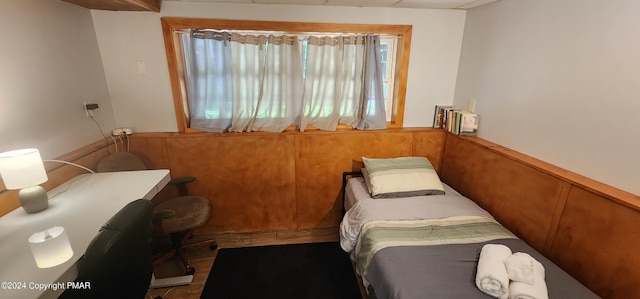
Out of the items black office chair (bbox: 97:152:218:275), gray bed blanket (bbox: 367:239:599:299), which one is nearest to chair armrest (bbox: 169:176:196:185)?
black office chair (bbox: 97:152:218:275)

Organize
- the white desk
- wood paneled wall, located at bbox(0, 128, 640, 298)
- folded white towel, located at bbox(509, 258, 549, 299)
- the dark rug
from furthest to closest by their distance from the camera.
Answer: the dark rug → wood paneled wall, located at bbox(0, 128, 640, 298) → folded white towel, located at bbox(509, 258, 549, 299) → the white desk

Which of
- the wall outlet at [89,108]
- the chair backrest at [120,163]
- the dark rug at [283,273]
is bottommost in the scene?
the dark rug at [283,273]

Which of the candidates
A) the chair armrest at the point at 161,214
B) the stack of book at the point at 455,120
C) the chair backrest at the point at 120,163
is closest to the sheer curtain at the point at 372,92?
the stack of book at the point at 455,120

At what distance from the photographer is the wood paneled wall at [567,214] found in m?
1.18

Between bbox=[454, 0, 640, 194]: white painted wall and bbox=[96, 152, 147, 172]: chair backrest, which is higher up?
bbox=[454, 0, 640, 194]: white painted wall

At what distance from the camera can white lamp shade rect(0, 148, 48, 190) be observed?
1212mm

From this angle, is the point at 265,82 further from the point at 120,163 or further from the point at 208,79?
the point at 120,163

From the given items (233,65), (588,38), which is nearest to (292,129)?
(233,65)

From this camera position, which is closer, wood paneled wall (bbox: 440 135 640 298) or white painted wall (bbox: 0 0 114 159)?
wood paneled wall (bbox: 440 135 640 298)

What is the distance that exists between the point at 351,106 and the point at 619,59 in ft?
5.58

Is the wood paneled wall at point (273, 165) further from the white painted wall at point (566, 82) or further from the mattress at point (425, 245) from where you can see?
the white painted wall at point (566, 82)

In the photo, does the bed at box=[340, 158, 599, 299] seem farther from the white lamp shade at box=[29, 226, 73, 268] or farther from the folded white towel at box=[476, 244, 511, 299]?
the white lamp shade at box=[29, 226, 73, 268]

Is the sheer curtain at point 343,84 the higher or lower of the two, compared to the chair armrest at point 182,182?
higher

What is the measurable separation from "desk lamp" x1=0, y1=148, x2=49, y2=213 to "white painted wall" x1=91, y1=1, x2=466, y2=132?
1.06 m
